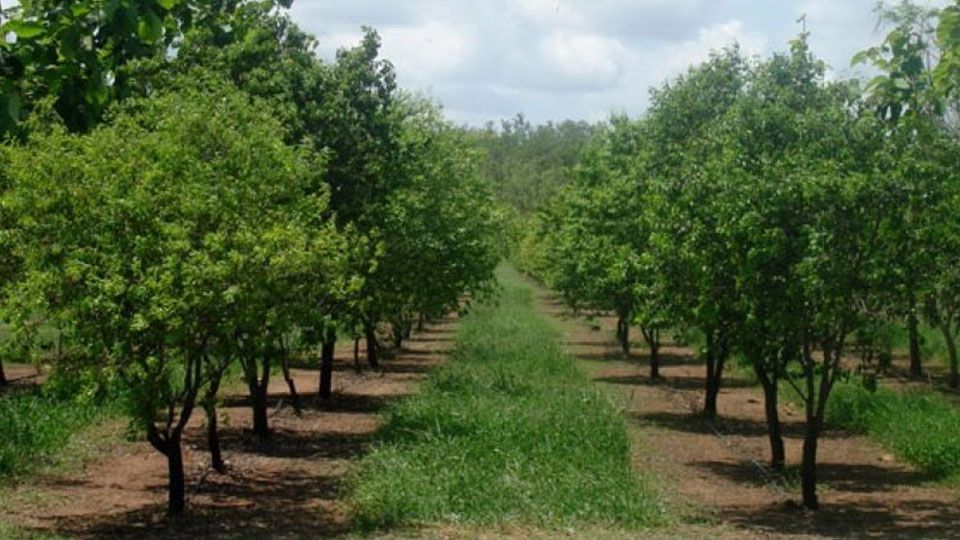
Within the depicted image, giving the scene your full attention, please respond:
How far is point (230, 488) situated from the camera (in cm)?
1559

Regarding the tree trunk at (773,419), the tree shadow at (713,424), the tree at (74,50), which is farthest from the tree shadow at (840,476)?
the tree at (74,50)

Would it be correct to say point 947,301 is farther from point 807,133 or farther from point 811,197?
point 811,197

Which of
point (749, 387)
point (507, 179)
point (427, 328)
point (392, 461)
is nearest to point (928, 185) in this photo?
point (392, 461)

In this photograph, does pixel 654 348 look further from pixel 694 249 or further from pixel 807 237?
pixel 807 237

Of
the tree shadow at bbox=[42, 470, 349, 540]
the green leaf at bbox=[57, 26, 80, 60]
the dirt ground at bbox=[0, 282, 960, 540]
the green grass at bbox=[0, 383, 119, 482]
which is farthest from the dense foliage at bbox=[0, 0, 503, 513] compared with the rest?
the green grass at bbox=[0, 383, 119, 482]

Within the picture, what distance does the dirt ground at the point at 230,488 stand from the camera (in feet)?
42.4

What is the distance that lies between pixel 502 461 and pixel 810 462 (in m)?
3.53

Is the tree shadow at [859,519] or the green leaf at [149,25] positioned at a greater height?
the green leaf at [149,25]

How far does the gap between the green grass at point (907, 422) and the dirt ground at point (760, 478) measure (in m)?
0.22

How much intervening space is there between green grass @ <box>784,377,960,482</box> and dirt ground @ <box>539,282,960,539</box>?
0.73ft

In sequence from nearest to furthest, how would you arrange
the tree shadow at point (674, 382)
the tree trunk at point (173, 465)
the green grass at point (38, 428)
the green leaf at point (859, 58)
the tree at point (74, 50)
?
the tree at point (74, 50)
the green leaf at point (859, 58)
the tree trunk at point (173, 465)
the green grass at point (38, 428)
the tree shadow at point (674, 382)

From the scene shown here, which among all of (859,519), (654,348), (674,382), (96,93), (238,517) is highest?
(96,93)

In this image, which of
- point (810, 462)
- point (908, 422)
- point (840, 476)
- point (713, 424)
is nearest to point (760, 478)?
point (840, 476)

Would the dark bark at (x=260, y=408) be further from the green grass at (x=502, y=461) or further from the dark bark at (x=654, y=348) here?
the dark bark at (x=654, y=348)
